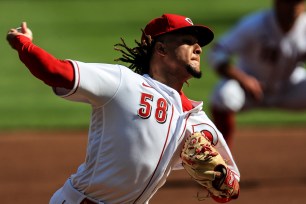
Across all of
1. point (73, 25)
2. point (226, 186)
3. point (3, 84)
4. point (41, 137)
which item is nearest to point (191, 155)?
point (226, 186)

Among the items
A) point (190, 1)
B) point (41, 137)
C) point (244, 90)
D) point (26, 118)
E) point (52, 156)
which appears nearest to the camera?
point (244, 90)

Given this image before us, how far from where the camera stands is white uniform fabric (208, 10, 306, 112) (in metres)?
9.71

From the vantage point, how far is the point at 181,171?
975 cm

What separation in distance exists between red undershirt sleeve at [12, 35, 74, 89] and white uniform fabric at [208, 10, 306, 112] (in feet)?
17.6

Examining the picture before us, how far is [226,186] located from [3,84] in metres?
9.56

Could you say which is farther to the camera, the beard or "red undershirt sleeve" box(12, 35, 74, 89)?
the beard

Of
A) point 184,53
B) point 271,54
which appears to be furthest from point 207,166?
point 271,54

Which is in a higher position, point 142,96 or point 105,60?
point 142,96

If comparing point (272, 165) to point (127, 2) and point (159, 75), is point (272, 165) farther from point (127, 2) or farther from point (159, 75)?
point (127, 2)

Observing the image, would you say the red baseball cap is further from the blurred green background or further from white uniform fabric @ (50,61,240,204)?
the blurred green background

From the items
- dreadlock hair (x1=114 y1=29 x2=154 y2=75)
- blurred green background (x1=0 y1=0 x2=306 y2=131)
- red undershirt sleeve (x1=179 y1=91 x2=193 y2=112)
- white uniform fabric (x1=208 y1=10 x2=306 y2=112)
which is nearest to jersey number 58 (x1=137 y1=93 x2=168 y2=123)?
red undershirt sleeve (x1=179 y1=91 x2=193 y2=112)

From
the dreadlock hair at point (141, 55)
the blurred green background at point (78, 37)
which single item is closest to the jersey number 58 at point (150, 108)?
the dreadlock hair at point (141, 55)

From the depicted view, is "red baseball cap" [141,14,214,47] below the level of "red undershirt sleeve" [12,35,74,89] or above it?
above

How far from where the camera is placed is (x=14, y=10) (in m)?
19.1
